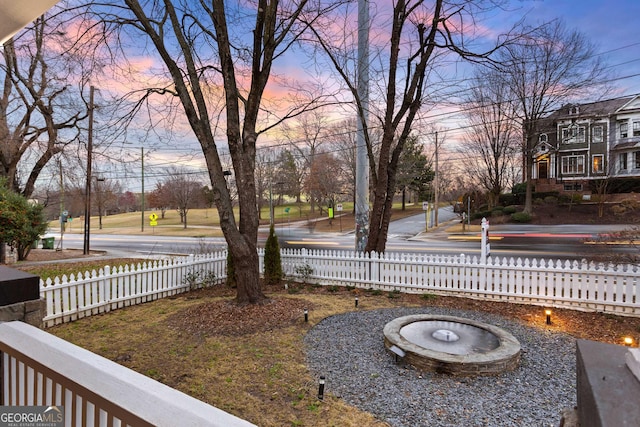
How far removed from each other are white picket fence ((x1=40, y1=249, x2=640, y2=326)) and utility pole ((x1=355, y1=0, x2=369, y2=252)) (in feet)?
3.03

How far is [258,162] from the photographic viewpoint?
3547 cm

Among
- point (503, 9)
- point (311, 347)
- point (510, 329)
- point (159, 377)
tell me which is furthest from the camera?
point (503, 9)

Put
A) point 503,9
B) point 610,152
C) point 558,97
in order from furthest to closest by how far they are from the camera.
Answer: point 610,152 < point 558,97 < point 503,9

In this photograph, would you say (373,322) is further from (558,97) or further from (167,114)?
(558,97)

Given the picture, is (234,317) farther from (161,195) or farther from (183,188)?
(161,195)

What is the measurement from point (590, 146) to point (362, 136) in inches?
1259

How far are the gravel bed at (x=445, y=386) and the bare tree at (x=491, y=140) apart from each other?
21.0 m

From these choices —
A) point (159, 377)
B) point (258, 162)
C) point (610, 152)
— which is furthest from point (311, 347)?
point (610, 152)

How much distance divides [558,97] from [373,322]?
25428 mm

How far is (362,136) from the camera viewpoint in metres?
9.47

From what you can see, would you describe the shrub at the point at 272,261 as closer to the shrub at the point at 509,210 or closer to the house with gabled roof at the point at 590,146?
the shrub at the point at 509,210

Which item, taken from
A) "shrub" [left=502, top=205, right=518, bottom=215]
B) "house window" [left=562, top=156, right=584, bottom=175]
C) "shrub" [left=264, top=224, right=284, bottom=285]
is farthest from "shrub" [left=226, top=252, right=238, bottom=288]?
"house window" [left=562, top=156, right=584, bottom=175]

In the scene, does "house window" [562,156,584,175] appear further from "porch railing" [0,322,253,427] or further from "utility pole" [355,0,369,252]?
"porch railing" [0,322,253,427]

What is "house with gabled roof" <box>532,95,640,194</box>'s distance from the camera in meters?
28.7
